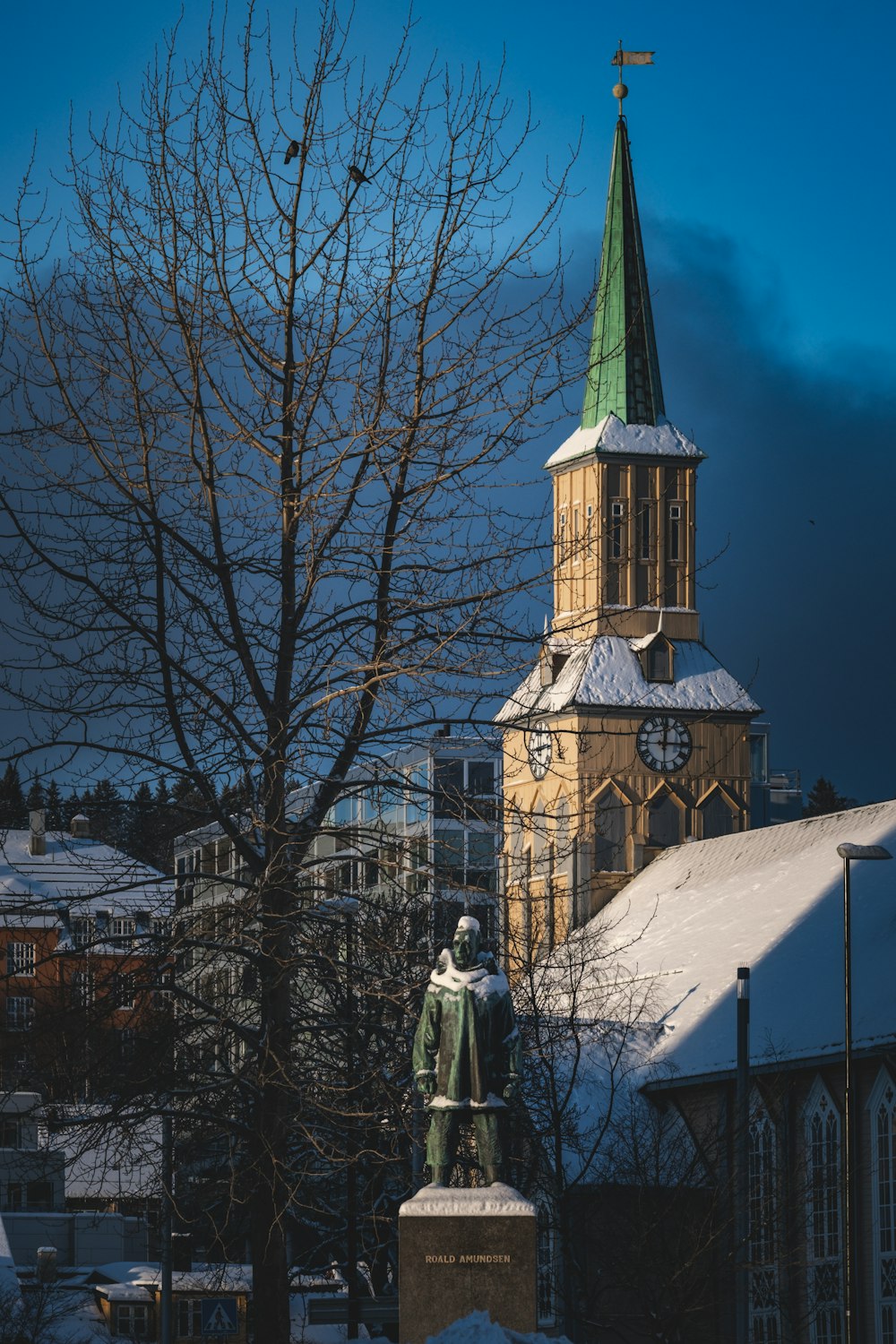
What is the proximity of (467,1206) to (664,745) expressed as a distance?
4522cm

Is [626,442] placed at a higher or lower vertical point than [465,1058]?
higher

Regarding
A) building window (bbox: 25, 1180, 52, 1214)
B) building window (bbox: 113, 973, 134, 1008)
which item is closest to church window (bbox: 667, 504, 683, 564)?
building window (bbox: 25, 1180, 52, 1214)

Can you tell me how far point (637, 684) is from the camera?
62.5 m

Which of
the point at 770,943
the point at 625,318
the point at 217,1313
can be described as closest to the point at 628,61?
the point at 625,318

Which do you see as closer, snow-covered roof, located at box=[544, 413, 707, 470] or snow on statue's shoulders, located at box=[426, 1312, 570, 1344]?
snow on statue's shoulders, located at box=[426, 1312, 570, 1344]

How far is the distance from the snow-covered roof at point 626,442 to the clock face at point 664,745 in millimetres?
8220

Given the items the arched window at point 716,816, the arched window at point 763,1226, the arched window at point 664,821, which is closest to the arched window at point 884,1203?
the arched window at point 763,1226

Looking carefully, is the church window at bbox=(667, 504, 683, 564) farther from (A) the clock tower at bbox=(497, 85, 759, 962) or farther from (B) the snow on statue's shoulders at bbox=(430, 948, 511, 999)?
(B) the snow on statue's shoulders at bbox=(430, 948, 511, 999)

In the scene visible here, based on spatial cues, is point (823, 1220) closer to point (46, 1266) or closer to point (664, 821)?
point (46, 1266)

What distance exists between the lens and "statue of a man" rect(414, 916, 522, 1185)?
18.0m

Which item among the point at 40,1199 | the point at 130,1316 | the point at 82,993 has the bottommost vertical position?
the point at 130,1316

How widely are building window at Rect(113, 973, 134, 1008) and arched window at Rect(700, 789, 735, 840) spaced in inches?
1783

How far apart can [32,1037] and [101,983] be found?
770mm

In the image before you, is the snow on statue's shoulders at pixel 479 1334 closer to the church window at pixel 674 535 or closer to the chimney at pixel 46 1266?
the chimney at pixel 46 1266
